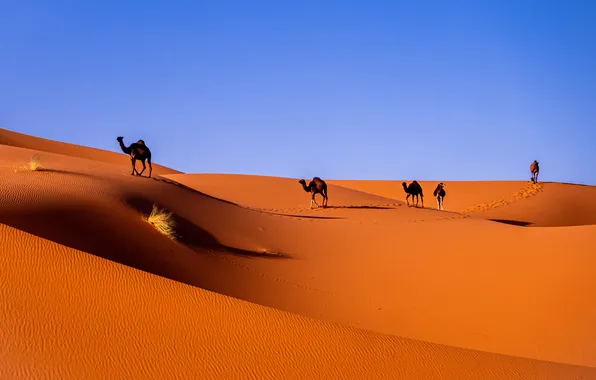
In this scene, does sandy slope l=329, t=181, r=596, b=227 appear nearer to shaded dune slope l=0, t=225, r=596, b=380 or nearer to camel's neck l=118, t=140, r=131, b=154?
camel's neck l=118, t=140, r=131, b=154

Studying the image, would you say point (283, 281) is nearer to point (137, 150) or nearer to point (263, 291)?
point (263, 291)

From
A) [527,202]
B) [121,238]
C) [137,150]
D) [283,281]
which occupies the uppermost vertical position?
[527,202]

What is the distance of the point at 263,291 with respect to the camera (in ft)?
36.5

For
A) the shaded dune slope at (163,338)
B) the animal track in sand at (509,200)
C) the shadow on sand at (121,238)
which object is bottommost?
the shaded dune slope at (163,338)

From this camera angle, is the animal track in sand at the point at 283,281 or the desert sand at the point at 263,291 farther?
the animal track in sand at the point at 283,281

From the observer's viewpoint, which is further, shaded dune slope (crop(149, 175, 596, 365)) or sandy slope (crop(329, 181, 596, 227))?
sandy slope (crop(329, 181, 596, 227))

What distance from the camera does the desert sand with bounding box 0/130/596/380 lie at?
19.5ft

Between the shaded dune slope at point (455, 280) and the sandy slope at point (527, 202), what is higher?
the sandy slope at point (527, 202)

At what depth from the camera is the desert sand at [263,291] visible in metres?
5.93

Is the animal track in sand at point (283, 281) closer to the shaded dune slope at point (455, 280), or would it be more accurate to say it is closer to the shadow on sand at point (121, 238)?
the shaded dune slope at point (455, 280)

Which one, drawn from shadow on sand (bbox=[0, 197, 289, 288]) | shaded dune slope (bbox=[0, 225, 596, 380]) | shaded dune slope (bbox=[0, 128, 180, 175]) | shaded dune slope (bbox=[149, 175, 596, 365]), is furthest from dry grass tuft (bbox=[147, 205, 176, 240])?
shaded dune slope (bbox=[0, 128, 180, 175])

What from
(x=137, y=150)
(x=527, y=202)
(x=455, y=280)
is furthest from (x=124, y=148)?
(x=527, y=202)

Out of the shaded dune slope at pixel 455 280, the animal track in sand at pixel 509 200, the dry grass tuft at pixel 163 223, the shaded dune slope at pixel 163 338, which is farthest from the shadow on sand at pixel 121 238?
the animal track in sand at pixel 509 200

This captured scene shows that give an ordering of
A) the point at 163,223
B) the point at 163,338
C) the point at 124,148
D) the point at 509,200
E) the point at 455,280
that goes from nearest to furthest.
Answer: the point at 163,338
the point at 163,223
the point at 455,280
the point at 124,148
the point at 509,200
